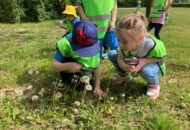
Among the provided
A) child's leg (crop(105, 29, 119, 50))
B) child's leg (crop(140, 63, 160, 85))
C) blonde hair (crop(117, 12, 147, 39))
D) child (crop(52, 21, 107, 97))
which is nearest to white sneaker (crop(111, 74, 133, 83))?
child's leg (crop(140, 63, 160, 85))

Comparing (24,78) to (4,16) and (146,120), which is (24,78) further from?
(4,16)

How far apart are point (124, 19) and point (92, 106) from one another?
38.7 inches

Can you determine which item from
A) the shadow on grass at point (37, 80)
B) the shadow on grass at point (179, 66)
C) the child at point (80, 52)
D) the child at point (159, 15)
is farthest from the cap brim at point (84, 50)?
the child at point (159, 15)

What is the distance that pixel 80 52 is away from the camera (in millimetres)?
3777

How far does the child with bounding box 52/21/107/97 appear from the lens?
3699 mm

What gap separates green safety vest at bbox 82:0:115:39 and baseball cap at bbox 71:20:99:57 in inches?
49.7

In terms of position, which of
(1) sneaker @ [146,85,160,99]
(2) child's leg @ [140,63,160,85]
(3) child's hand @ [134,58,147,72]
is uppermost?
(3) child's hand @ [134,58,147,72]

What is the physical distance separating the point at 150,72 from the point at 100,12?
143 cm

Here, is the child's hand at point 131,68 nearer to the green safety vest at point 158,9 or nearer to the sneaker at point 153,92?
the sneaker at point 153,92

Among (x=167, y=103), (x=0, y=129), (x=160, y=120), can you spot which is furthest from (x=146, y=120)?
(x=0, y=129)

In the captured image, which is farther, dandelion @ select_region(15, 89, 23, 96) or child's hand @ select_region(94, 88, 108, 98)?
dandelion @ select_region(15, 89, 23, 96)

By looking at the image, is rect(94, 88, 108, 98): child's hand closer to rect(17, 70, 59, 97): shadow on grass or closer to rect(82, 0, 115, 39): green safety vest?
rect(17, 70, 59, 97): shadow on grass

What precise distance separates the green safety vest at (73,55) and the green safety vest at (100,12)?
1.20 metres

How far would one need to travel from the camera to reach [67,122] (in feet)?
11.4
